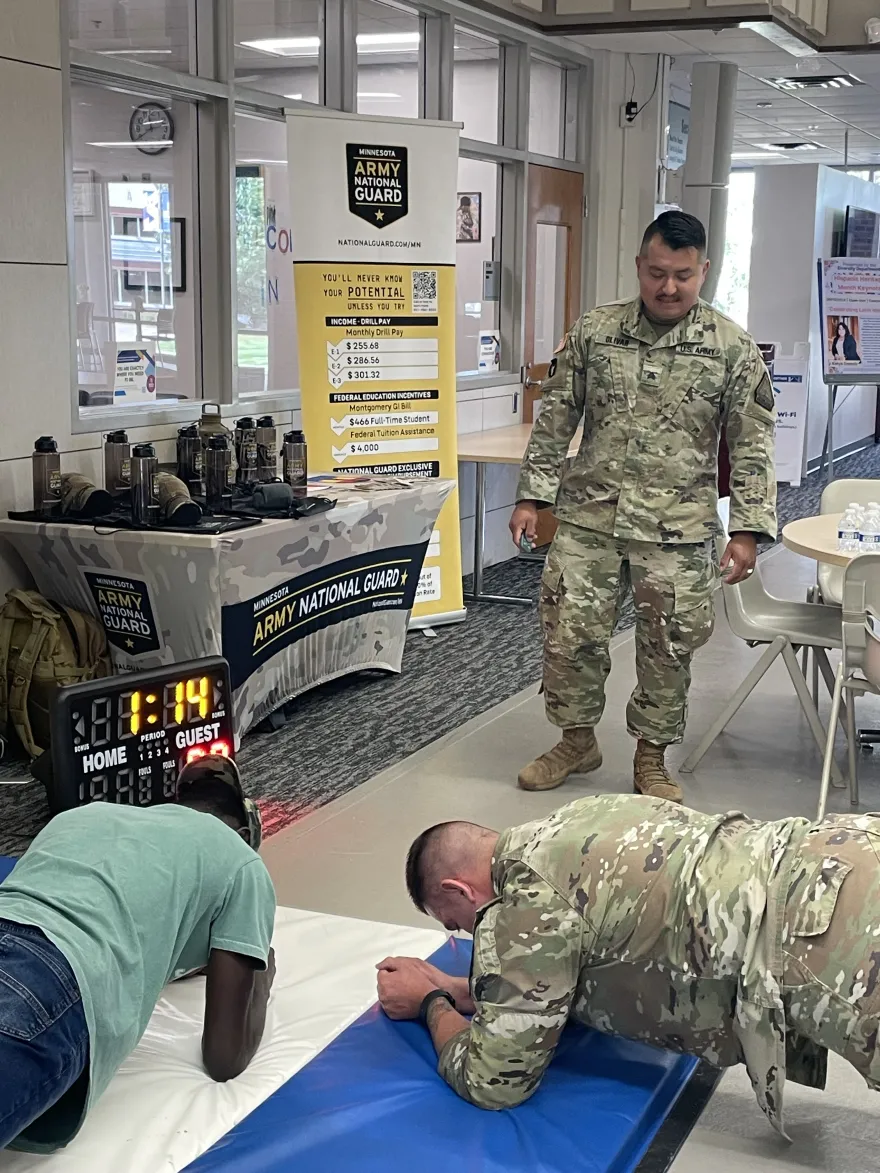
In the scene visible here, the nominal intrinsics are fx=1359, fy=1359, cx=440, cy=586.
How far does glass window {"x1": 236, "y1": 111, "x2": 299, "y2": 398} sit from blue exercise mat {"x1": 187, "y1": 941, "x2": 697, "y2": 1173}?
12.6 ft

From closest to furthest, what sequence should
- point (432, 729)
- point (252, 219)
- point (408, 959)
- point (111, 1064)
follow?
point (111, 1064)
point (408, 959)
point (432, 729)
point (252, 219)

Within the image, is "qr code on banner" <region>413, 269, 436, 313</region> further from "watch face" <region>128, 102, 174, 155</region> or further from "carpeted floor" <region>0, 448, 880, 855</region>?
"carpeted floor" <region>0, 448, 880, 855</region>

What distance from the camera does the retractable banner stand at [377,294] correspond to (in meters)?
5.48

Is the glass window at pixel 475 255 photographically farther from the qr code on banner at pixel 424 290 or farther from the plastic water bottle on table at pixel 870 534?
the plastic water bottle on table at pixel 870 534

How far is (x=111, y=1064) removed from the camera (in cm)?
202

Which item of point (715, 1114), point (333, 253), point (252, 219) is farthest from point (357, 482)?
point (715, 1114)

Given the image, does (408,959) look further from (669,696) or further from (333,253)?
(333,253)

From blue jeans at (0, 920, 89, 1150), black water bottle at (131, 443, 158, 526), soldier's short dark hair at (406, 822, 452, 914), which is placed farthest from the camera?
black water bottle at (131, 443, 158, 526)

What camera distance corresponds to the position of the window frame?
4.89 m

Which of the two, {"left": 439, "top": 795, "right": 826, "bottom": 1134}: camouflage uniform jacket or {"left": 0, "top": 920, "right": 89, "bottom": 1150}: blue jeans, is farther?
{"left": 439, "top": 795, "right": 826, "bottom": 1134}: camouflage uniform jacket

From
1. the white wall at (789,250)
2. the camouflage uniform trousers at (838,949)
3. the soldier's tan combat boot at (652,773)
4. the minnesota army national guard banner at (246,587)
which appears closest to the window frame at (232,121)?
the minnesota army national guard banner at (246,587)

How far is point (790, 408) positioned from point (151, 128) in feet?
23.7

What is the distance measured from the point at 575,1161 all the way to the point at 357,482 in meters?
3.51

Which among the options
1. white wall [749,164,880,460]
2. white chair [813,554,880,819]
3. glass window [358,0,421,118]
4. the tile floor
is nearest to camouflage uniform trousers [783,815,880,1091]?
the tile floor
